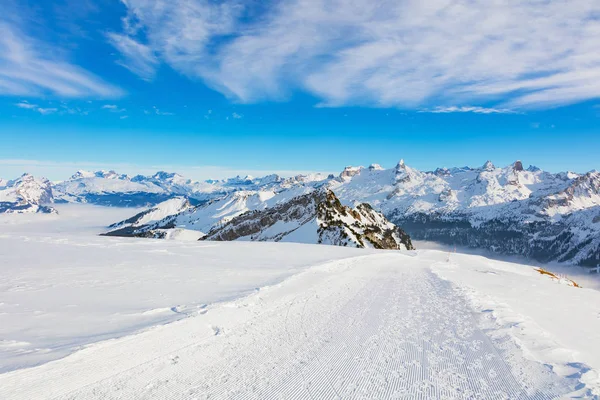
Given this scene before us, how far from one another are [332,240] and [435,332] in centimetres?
6317

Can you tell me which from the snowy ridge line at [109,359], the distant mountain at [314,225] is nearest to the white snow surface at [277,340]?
the snowy ridge line at [109,359]

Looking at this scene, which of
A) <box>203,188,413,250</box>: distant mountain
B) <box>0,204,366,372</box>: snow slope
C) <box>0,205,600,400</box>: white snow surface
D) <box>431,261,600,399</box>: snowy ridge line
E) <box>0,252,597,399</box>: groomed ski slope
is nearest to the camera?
<box>0,252,597,399</box>: groomed ski slope

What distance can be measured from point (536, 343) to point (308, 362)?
601 centimetres

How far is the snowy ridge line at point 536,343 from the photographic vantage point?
6.40 metres

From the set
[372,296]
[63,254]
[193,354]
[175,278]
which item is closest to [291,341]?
[193,354]

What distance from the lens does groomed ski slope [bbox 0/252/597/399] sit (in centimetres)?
586

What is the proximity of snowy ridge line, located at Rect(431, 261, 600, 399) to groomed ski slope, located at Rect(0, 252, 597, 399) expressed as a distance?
0.05 meters

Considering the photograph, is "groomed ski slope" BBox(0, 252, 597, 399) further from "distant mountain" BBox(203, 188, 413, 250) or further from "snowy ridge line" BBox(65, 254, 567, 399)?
"distant mountain" BBox(203, 188, 413, 250)

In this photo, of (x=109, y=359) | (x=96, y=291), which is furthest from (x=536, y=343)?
(x=96, y=291)

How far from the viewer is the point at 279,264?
866 inches

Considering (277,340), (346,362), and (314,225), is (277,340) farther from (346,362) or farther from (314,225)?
(314,225)

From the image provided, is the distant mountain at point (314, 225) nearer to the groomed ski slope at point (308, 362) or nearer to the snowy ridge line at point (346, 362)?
the snowy ridge line at point (346, 362)

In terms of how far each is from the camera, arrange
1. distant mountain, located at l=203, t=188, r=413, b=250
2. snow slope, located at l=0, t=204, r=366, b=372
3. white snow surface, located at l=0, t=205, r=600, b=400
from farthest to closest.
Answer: distant mountain, located at l=203, t=188, r=413, b=250, snow slope, located at l=0, t=204, r=366, b=372, white snow surface, located at l=0, t=205, r=600, b=400

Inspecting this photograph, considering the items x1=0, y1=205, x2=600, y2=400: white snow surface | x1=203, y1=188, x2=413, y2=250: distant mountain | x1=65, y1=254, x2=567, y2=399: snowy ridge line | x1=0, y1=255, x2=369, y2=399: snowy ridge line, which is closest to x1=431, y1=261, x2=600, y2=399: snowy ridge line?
x1=0, y1=205, x2=600, y2=400: white snow surface
